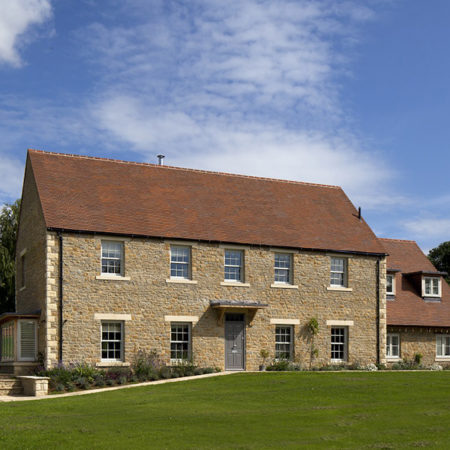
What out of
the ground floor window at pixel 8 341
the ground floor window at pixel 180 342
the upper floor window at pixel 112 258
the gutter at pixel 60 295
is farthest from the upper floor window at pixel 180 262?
the ground floor window at pixel 8 341

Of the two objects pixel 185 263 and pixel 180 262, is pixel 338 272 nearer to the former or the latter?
pixel 185 263

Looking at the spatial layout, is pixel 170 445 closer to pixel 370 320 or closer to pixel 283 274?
pixel 283 274

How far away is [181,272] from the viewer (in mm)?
29766

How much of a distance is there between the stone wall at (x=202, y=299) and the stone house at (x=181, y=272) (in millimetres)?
45

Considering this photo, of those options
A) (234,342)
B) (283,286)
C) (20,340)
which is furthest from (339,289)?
(20,340)

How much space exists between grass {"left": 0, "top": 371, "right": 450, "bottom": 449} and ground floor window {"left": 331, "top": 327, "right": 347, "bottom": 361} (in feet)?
21.4

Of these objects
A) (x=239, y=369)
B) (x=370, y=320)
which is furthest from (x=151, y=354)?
(x=370, y=320)

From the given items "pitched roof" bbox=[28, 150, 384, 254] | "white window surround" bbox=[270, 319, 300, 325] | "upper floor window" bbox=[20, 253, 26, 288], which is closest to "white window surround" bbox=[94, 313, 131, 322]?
"pitched roof" bbox=[28, 150, 384, 254]

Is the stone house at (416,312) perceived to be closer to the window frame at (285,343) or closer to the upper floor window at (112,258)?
the window frame at (285,343)

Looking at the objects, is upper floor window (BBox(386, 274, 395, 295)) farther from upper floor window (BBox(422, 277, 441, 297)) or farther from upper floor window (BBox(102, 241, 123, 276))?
upper floor window (BBox(102, 241, 123, 276))

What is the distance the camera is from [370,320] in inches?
1297

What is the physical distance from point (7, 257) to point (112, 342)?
1821cm

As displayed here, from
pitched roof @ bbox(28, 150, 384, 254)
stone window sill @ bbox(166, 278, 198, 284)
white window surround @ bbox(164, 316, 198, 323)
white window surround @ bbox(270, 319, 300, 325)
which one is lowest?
white window surround @ bbox(270, 319, 300, 325)

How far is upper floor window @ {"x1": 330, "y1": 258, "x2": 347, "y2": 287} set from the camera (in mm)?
32688
